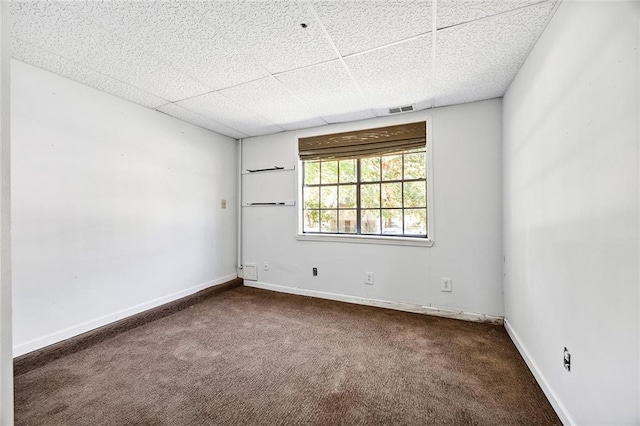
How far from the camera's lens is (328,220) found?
12.2 ft

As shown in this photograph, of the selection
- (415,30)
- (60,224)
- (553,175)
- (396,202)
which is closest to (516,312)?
(553,175)

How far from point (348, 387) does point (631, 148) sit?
1.87 metres

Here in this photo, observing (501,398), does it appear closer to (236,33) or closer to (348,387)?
(348,387)

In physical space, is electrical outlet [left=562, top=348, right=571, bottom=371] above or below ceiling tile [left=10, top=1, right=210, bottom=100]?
below

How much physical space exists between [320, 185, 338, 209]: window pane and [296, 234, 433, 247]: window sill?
429 millimetres

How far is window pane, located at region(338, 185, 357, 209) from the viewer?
11.6 feet

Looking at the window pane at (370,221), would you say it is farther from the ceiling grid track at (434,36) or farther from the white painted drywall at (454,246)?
the ceiling grid track at (434,36)

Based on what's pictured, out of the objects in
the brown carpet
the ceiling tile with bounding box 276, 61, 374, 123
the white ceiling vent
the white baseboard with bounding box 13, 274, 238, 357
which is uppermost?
the ceiling tile with bounding box 276, 61, 374, 123

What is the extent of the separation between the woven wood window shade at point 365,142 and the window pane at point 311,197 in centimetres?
44

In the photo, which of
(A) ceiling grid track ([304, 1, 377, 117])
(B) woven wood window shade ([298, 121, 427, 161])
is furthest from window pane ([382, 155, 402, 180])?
(A) ceiling grid track ([304, 1, 377, 117])

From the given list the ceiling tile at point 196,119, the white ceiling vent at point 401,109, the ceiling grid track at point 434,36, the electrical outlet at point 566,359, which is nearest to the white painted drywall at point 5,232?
the ceiling grid track at point 434,36

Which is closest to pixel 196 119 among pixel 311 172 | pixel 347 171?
pixel 311 172

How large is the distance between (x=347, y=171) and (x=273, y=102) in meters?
1.31

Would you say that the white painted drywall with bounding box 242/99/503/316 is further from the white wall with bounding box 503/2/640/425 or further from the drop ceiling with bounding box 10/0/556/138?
the white wall with bounding box 503/2/640/425
